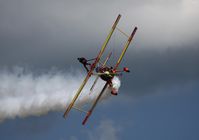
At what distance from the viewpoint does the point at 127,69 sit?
154m

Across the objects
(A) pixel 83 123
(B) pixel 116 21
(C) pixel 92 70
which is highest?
(B) pixel 116 21

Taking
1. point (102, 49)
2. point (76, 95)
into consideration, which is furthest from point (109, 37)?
point (76, 95)

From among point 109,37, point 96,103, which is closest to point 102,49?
point 109,37

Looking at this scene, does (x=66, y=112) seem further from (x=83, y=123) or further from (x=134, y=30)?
(x=134, y=30)

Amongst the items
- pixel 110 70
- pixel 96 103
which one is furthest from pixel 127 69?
pixel 96 103

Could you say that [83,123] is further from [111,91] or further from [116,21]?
[116,21]

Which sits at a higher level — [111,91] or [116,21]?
[116,21]

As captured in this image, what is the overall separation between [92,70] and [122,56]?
711cm

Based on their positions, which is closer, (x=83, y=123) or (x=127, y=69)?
(x=127, y=69)

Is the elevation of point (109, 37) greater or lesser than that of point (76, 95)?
greater

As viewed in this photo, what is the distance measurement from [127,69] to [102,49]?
7616 mm

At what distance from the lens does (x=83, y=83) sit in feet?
525

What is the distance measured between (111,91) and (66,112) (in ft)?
31.6

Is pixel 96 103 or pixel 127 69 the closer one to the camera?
pixel 127 69
